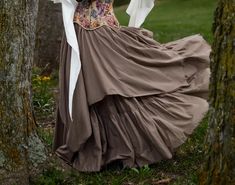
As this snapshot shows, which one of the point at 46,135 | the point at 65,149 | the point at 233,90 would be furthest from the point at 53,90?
the point at 233,90

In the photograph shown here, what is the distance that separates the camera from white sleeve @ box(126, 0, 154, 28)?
638 cm

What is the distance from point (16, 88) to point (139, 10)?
5.86 ft

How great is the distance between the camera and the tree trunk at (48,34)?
31.0ft

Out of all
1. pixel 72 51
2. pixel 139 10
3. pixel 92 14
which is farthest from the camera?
pixel 139 10

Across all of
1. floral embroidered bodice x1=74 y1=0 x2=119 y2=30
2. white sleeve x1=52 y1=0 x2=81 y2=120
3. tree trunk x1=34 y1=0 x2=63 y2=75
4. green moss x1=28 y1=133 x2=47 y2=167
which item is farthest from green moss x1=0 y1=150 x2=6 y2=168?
tree trunk x1=34 y1=0 x2=63 y2=75

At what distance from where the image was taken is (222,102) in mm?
3473

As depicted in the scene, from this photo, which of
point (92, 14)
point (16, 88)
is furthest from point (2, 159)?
point (92, 14)

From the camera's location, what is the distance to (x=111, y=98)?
18.8 feet

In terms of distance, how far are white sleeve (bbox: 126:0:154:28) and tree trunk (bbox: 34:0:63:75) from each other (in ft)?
10.3

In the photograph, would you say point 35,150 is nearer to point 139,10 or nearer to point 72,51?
point 72,51

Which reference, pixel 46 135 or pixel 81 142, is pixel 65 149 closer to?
pixel 81 142

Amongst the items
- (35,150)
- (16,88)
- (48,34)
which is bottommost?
(48,34)

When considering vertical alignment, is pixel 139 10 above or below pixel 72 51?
above

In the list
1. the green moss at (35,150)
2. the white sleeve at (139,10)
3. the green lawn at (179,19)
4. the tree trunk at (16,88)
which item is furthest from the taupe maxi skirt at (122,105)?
the green lawn at (179,19)
